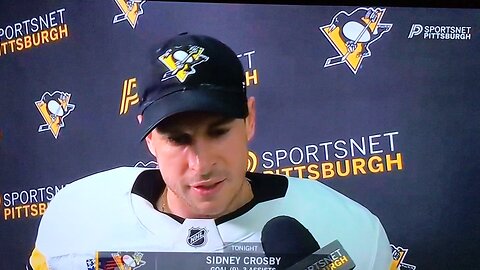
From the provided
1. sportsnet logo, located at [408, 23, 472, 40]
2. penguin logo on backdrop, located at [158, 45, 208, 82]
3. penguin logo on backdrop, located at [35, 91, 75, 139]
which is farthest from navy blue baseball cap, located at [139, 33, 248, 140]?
sportsnet logo, located at [408, 23, 472, 40]

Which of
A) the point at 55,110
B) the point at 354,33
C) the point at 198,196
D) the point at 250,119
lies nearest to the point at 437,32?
the point at 354,33

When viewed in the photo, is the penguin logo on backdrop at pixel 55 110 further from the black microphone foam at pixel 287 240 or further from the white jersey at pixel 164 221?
the black microphone foam at pixel 287 240

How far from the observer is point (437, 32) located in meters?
1.76

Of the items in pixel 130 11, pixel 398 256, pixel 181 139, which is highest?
pixel 130 11

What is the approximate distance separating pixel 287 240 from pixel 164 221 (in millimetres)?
314

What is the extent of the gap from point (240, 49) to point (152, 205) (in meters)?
0.46

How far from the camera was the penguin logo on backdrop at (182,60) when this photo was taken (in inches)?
65.2

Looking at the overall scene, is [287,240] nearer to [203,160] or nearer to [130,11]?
[203,160]

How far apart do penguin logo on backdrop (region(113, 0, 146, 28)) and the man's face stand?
0.31m

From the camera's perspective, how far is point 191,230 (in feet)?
5.54

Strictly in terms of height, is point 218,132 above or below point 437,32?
below

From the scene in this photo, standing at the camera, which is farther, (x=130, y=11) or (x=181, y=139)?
(x=130, y=11)

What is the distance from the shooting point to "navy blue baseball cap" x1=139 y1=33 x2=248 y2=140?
1646 millimetres

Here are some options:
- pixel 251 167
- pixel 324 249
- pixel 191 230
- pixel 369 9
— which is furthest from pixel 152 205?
pixel 369 9
